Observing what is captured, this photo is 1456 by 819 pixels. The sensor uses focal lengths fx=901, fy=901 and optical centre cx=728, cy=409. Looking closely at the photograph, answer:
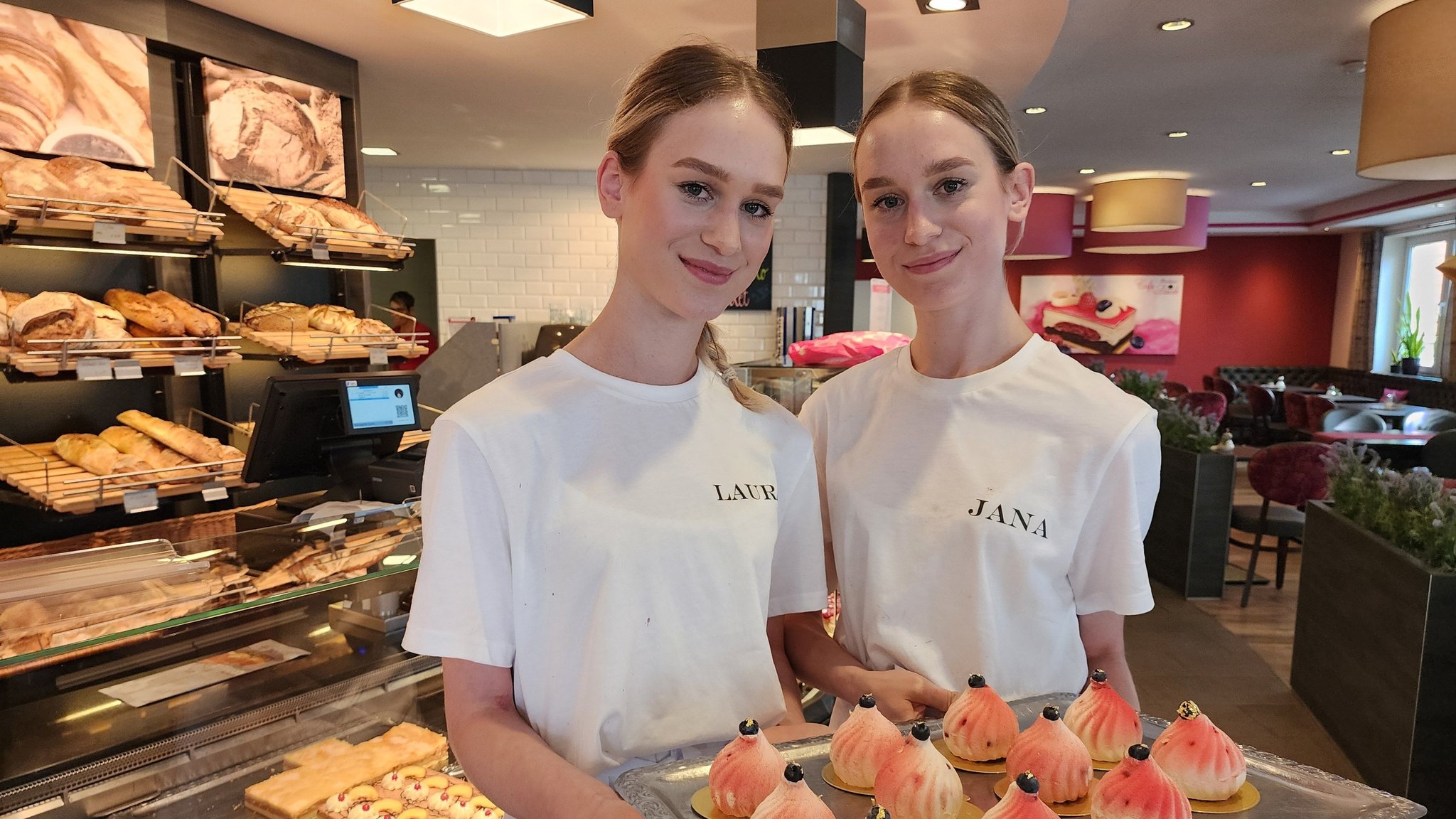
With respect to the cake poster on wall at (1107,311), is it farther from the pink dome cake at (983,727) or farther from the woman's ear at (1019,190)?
the pink dome cake at (983,727)

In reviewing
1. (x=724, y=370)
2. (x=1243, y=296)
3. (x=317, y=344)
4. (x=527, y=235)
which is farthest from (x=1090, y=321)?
(x=724, y=370)

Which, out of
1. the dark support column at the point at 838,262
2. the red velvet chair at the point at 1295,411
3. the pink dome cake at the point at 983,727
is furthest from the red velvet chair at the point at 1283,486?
the pink dome cake at the point at 983,727

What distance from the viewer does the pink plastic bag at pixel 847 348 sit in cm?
299

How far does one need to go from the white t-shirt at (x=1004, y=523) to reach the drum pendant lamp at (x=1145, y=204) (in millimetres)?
8999

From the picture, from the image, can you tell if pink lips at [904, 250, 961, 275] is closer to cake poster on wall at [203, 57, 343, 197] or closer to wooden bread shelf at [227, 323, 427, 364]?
A: wooden bread shelf at [227, 323, 427, 364]

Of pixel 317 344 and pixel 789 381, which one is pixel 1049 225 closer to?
pixel 789 381

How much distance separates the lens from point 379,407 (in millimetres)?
2783

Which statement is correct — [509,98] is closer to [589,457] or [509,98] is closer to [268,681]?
[268,681]

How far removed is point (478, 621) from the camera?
1104 millimetres

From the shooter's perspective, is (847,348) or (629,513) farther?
(847,348)

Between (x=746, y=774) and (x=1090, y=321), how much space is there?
563 inches

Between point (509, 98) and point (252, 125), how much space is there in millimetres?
1620

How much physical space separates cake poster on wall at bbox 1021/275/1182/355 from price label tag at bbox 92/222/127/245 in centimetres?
1247

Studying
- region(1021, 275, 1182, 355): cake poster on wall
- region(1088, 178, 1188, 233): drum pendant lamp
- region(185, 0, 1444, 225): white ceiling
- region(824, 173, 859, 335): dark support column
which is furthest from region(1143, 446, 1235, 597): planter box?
region(1021, 275, 1182, 355): cake poster on wall
